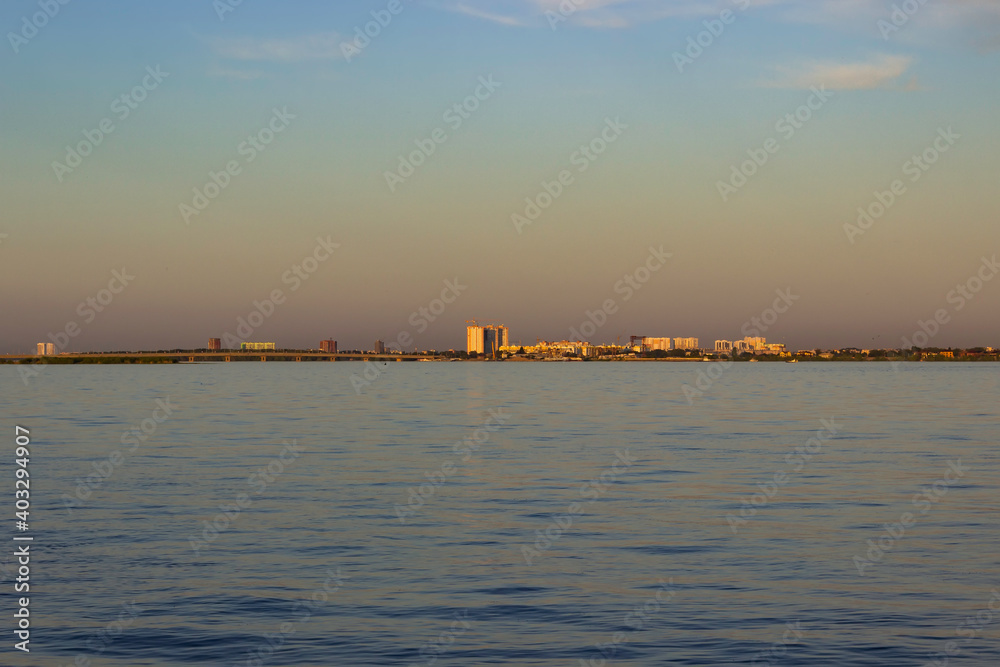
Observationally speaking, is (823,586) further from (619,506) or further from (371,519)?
(371,519)

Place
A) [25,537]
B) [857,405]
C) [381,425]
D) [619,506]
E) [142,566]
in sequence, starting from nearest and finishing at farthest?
1. [142,566]
2. [25,537]
3. [619,506]
4. [381,425]
5. [857,405]

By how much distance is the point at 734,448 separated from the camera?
4544cm

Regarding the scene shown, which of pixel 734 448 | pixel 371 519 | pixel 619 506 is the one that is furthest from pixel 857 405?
pixel 371 519

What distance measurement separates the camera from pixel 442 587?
19.6m

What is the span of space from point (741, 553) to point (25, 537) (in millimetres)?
15617

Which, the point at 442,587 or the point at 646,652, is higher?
the point at 442,587

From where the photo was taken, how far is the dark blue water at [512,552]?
16.3 metres

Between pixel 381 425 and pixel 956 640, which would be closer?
pixel 956 640

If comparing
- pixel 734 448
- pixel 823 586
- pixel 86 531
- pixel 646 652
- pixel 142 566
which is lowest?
pixel 646 652

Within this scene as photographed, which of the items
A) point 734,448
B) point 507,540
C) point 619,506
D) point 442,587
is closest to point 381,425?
point 734,448

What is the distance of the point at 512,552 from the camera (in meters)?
22.9

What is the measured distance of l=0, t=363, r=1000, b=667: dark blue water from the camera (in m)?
16.3

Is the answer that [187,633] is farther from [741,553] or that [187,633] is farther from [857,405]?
[857,405]

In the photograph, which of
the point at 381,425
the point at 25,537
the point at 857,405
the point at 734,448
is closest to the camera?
the point at 25,537
